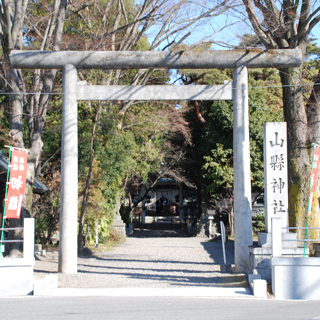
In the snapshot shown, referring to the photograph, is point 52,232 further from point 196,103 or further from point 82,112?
point 196,103

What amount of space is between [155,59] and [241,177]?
12.0 ft

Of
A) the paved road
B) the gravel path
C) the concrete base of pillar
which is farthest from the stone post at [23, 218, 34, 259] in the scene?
the concrete base of pillar

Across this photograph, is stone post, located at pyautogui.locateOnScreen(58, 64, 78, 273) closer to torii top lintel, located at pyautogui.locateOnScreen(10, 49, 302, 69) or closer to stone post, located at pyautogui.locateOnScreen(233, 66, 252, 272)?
torii top lintel, located at pyautogui.locateOnScreen(10, 49, 302, 69)

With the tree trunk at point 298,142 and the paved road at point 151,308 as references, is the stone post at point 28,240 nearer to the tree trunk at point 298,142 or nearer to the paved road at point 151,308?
the paved road at point 151,308

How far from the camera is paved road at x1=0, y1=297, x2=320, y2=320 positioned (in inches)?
237

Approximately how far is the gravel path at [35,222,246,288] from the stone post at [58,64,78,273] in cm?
49

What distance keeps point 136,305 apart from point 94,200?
28.5 ft

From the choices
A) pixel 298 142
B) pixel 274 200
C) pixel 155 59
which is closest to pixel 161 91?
pixel 155 59

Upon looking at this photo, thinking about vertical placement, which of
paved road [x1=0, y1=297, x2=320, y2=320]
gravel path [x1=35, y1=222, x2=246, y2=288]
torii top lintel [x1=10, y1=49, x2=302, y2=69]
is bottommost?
gravel path [x1=35, y1=222, x2=246, y2=288]

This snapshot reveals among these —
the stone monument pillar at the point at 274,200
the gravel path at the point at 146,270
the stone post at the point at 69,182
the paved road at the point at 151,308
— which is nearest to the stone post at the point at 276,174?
the stone monument pillar at the point at 274,200

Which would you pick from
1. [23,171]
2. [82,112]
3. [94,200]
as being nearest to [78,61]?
[23,171]

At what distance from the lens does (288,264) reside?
7.52 m

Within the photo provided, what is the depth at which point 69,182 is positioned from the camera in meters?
9.62

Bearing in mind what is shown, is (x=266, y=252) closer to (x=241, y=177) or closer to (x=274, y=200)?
(x=274, y=200)
